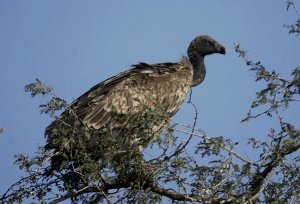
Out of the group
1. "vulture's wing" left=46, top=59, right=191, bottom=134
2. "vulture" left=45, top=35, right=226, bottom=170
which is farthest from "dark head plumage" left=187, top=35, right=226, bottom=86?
"vulture's wing" left=46, top=59, right=191, bottom=134

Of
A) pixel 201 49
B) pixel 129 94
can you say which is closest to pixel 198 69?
pixel 201 49

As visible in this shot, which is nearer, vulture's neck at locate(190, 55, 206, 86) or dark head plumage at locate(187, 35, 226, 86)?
vulture's neck at locate(190, 55, 206, 86)

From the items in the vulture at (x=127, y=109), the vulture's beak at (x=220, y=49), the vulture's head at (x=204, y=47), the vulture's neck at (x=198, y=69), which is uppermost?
the vulture's head at (x=204, y=47)

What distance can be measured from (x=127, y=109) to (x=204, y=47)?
10.4 ft

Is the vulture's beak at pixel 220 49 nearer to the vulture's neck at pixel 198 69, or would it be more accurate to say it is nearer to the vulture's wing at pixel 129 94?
the vulture's neck at pixel 198 69

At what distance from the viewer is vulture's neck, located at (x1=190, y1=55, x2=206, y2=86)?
12.4m

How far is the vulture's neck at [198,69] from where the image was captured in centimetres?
1241

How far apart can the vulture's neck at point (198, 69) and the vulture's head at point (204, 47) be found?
2.8 inches

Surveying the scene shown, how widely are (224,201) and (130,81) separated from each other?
4.12 meters

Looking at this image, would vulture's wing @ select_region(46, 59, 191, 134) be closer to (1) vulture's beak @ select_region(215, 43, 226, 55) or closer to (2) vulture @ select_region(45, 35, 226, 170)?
(2) vulture @ select_region(45, 35, 226, 170)

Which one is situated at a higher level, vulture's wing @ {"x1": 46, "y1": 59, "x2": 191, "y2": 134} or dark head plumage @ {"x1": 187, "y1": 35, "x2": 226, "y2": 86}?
dark head plumage @ {"x1": 187, "y1": 35, "x2": 226, "y2": 86}

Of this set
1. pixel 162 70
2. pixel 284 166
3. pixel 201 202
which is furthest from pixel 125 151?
pixel 162 70

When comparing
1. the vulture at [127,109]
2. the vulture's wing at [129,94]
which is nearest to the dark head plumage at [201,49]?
the vulture at [127,109]

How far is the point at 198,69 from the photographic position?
12.7 m
